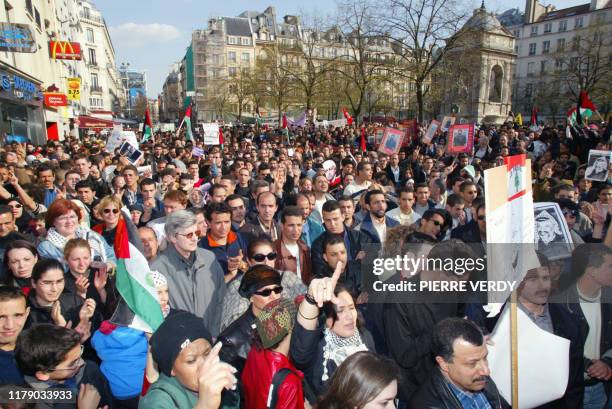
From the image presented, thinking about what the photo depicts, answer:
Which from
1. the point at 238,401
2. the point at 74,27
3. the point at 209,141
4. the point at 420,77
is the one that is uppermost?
the point at 74,27

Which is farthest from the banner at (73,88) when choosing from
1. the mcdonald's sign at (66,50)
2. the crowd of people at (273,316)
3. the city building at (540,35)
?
the city building at (540,35)

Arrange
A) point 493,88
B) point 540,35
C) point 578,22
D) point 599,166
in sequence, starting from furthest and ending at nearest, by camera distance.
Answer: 1. point 540,35
2. point 578,22
3. point 493,88
4. point 599,166


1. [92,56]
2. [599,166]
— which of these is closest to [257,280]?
[599,166]

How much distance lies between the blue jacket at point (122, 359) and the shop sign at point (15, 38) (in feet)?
46.1

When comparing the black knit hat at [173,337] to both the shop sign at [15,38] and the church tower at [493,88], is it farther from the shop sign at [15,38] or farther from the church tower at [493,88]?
the church tower at [493,88]

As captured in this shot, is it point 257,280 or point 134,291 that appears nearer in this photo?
point 257,280

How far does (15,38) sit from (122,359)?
47.7ft

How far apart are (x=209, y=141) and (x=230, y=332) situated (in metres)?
11.3

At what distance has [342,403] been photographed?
1843 millimetres

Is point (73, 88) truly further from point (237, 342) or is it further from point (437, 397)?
point (437, 397)

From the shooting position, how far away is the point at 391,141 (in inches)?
400

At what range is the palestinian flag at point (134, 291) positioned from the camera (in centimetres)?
279

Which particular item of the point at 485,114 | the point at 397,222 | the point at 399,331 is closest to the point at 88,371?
the point at 399,331

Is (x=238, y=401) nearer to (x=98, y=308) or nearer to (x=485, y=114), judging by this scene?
(x=98, y=308)
